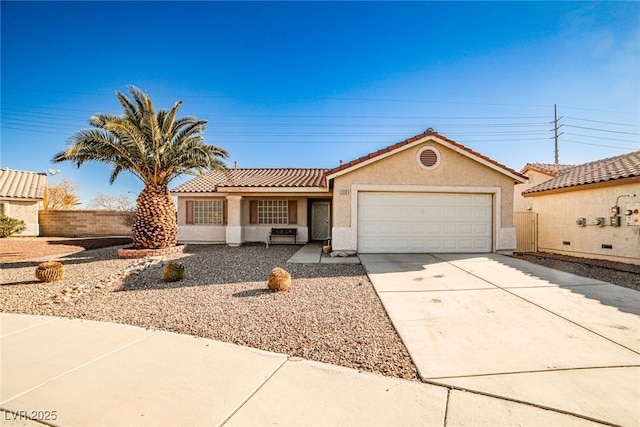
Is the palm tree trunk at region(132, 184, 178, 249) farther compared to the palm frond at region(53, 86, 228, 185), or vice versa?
the palm tree trunk at region(132, 184, 178, 249)

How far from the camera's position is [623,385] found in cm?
288

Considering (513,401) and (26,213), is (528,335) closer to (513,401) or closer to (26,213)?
(513,401)

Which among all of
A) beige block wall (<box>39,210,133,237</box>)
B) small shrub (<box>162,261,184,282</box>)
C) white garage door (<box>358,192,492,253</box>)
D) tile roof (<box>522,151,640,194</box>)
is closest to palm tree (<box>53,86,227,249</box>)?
small shrub (<box>162,261,184,282</box>)

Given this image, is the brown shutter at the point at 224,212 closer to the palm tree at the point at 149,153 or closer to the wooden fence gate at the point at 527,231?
the palm tree at the point at 149,153

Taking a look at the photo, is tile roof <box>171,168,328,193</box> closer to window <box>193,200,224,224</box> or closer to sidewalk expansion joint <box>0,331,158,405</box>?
window <box>193,200,224,224</box>

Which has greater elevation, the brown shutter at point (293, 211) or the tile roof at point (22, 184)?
the tile roof at point (22, 184)

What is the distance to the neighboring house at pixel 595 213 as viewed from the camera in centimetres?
964

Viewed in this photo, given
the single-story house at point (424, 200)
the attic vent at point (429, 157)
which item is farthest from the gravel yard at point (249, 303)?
the attic vent at point (429, 157)

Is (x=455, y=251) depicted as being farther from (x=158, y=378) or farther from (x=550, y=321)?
(x=158, y=378)

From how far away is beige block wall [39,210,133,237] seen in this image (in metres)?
20.8

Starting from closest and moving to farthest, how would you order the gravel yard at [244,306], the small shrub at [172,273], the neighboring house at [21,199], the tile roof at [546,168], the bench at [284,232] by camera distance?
the gravel yard at [244,306] < the small shrub at [172,273] < the bench at [284,232] < the tile roof at [546,168] < the neighboring house at [21,199]

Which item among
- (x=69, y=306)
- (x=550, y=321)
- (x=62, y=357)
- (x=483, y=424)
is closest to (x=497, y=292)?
(x=550, y=321)

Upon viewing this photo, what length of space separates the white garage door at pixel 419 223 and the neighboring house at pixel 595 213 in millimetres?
3876

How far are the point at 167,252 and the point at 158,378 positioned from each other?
997 cm
